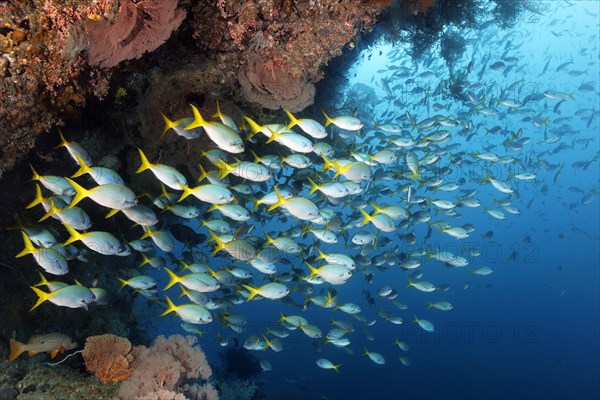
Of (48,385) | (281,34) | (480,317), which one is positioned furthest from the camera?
(480,317)

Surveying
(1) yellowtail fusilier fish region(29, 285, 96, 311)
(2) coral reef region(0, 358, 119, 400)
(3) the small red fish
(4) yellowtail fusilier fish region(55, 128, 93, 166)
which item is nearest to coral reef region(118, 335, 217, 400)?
(2) coral reef region(0, 358, 119, 400)

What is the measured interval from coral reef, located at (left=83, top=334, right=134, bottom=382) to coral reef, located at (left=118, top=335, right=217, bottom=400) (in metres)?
0.14

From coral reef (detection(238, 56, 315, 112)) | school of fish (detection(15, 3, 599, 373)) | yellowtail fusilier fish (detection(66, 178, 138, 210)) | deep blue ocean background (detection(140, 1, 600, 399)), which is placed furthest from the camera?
deep blue ocean background (detection(140, 1, 600, 399))

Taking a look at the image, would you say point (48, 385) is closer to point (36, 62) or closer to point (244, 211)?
point (244, 211)

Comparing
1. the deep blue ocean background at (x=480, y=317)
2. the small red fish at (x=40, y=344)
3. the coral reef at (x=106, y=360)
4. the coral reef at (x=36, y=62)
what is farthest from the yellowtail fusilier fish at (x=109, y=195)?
the deep blue ocean background at (x=480, y=317)

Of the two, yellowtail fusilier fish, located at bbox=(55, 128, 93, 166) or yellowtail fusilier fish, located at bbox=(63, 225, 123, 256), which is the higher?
yellowtail fusilier fish, located at bbox=(55, 128, 93, 166)

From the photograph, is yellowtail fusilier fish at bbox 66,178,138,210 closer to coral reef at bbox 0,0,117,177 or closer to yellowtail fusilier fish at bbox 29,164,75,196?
yellowtail fusilier fish at bbox 29,164,75,196

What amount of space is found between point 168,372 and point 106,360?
0.87 m

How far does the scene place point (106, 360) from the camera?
4.87 meters

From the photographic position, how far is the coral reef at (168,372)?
14.6 feet

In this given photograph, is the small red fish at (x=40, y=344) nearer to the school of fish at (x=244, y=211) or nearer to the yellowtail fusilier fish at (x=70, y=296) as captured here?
the school of fish at (x=244, y=211)

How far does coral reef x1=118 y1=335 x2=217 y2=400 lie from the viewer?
444 cm

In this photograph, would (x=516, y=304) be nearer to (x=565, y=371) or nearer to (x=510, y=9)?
(x=565, y=371)

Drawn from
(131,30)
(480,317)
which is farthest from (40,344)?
Answer: (480,317)
